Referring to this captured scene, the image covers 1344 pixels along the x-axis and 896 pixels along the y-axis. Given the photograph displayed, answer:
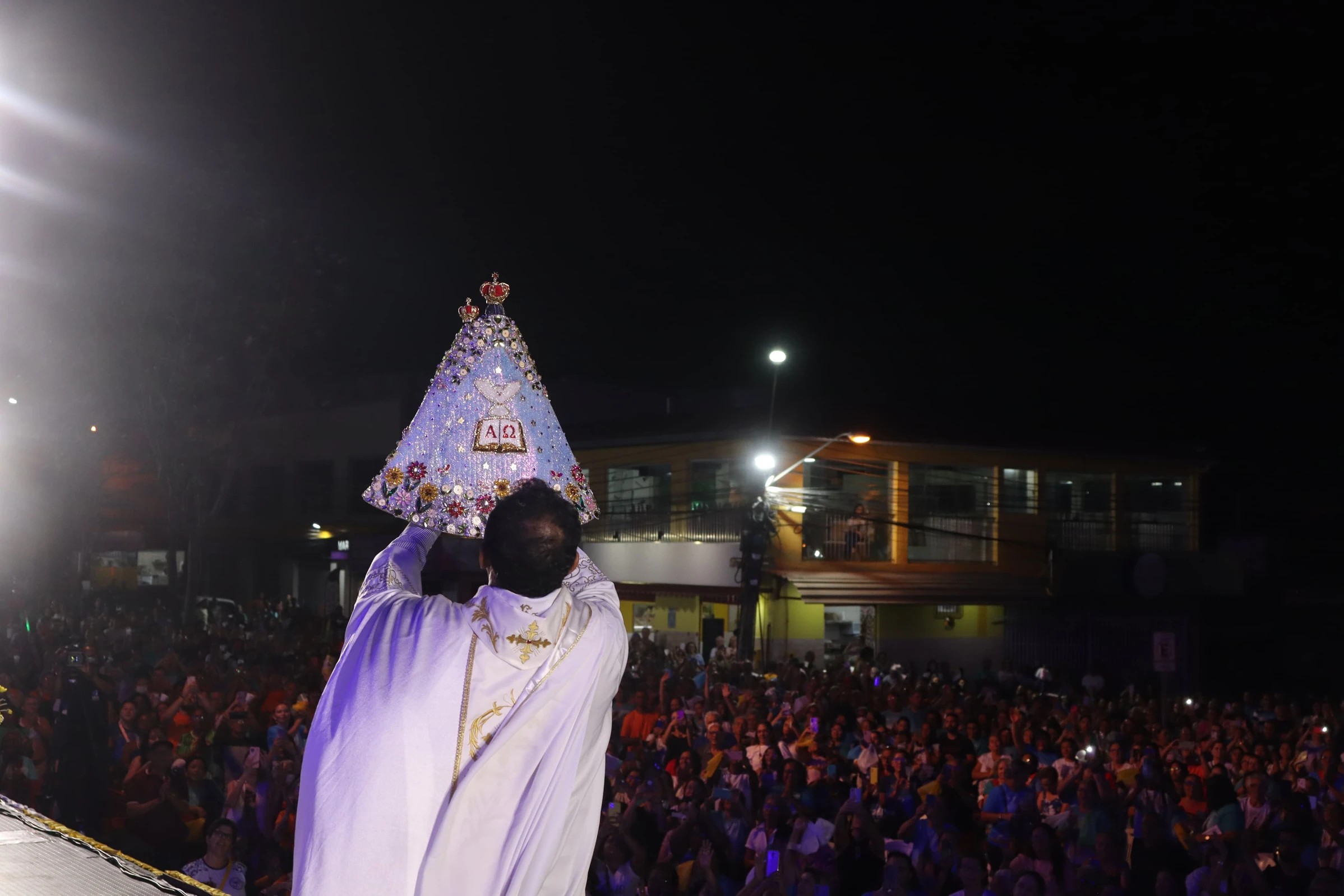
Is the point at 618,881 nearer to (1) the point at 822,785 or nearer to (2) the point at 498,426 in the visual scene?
(1) the point at 822,785

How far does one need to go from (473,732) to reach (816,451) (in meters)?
15.3

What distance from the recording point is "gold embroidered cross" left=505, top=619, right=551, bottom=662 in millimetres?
2449

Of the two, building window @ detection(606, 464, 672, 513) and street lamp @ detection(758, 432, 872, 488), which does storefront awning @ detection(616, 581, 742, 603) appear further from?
street lamp @ detection(758, 432, 872, 488)

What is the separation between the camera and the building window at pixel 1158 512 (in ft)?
86.5

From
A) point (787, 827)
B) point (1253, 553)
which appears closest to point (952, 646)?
point (1253, 553)

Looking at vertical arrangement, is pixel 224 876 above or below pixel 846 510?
below

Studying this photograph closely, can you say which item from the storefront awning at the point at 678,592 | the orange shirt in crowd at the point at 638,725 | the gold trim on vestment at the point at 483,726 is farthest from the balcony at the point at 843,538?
the gold trim on vestment at the point at 483,726

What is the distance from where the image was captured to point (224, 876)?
20.6 feet

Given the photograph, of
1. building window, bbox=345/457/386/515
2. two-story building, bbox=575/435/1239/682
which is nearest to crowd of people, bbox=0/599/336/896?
two-story building, bbox=575/435/1239/682

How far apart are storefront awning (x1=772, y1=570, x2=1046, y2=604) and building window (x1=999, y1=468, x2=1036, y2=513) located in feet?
4.75

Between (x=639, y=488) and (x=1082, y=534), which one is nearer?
(x=639, y=488)

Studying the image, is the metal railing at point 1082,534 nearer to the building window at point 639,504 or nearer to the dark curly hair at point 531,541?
the building window at point 639,504

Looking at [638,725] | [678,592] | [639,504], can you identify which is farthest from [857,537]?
[638,725]

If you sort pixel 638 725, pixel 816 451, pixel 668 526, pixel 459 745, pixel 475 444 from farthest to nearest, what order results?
pixel 668 526
pixel 816 451
pixel 638 725
pixel 475 444
pixel 459 745
